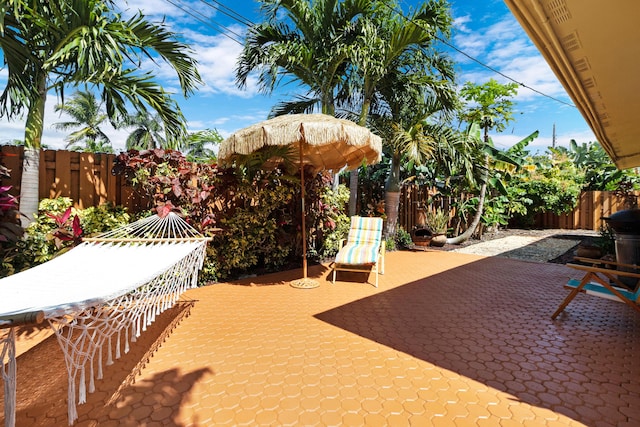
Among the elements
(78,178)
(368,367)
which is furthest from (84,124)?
(368,367)

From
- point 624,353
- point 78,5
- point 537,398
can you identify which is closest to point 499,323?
point 624,353

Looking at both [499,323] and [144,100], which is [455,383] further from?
[144,100]

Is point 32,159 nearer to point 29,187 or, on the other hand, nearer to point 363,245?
point 29,187

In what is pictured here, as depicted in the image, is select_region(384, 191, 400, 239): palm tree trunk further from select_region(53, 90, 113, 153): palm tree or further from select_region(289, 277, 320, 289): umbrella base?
select_region(53, 90, 113, 153): palm tree

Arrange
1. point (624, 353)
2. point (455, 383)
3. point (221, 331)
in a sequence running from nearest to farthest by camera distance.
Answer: point (455, 383) < point (624, 353) < point (221, 331)

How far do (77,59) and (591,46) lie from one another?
5.46 meters

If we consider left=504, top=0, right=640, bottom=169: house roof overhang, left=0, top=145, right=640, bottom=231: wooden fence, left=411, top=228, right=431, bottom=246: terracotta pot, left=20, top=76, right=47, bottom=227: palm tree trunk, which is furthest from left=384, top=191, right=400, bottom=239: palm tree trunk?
left=20, top=76, right=47, bottom=227: palm tree trunk

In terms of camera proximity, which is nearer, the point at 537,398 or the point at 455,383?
the point at 537,398

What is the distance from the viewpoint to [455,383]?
101 inches

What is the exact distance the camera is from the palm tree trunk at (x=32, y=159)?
4.35 metres

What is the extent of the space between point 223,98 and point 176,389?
50.4 ft

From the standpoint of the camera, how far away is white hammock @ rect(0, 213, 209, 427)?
1.78 m

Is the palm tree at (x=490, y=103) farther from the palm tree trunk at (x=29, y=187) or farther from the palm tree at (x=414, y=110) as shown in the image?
the palm tree trunk at (x=29, y=187)

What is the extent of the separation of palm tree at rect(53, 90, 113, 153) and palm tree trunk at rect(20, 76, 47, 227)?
90.4 feet
